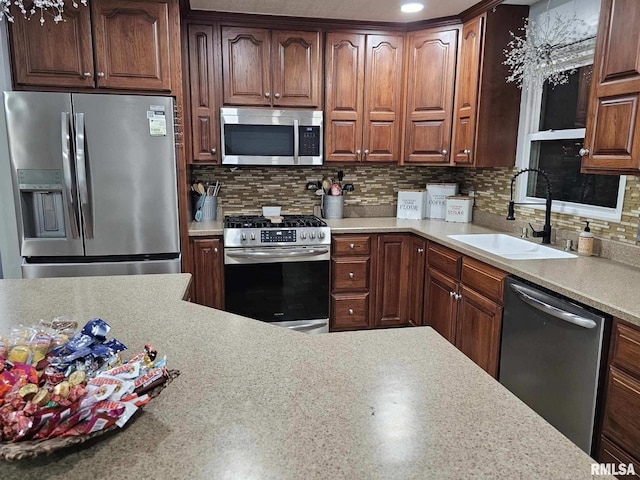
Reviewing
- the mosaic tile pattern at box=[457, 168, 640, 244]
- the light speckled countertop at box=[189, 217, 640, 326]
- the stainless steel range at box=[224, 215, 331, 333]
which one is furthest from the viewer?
the stainless steel range at box=[224, 215, 331, 333]

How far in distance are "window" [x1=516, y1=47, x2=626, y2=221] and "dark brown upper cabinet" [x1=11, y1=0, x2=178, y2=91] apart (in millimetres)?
2427

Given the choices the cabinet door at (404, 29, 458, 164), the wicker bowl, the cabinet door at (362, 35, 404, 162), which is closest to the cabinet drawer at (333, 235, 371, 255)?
the cabinet door at (362, 35, 404, 162)

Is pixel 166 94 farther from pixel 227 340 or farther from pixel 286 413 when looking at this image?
pixel 286 413

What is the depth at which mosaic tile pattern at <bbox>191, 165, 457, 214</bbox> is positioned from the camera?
3709mm

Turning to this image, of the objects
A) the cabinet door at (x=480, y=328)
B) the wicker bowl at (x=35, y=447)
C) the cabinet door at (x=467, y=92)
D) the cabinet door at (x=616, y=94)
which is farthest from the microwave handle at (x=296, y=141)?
the wicker bowl at (x=35, y=447)

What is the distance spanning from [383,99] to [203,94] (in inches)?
53.7

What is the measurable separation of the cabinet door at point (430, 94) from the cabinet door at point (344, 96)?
1.28ft

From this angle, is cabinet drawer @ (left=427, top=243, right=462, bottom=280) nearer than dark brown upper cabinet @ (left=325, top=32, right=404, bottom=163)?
Yes

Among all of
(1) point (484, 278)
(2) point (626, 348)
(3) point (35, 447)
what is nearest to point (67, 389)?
(3) point (35, 447)

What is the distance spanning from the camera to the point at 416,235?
3332mm

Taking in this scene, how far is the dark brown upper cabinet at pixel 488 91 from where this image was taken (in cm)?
300

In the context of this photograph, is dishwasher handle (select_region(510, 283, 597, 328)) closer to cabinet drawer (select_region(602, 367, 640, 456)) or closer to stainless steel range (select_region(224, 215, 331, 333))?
cabinet drawer (select_region(602, 367, 640, 456))

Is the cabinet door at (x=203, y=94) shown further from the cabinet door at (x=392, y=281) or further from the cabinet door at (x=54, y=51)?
the cabinet door at (x=392, y=281)

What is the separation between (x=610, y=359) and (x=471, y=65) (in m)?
2.19
